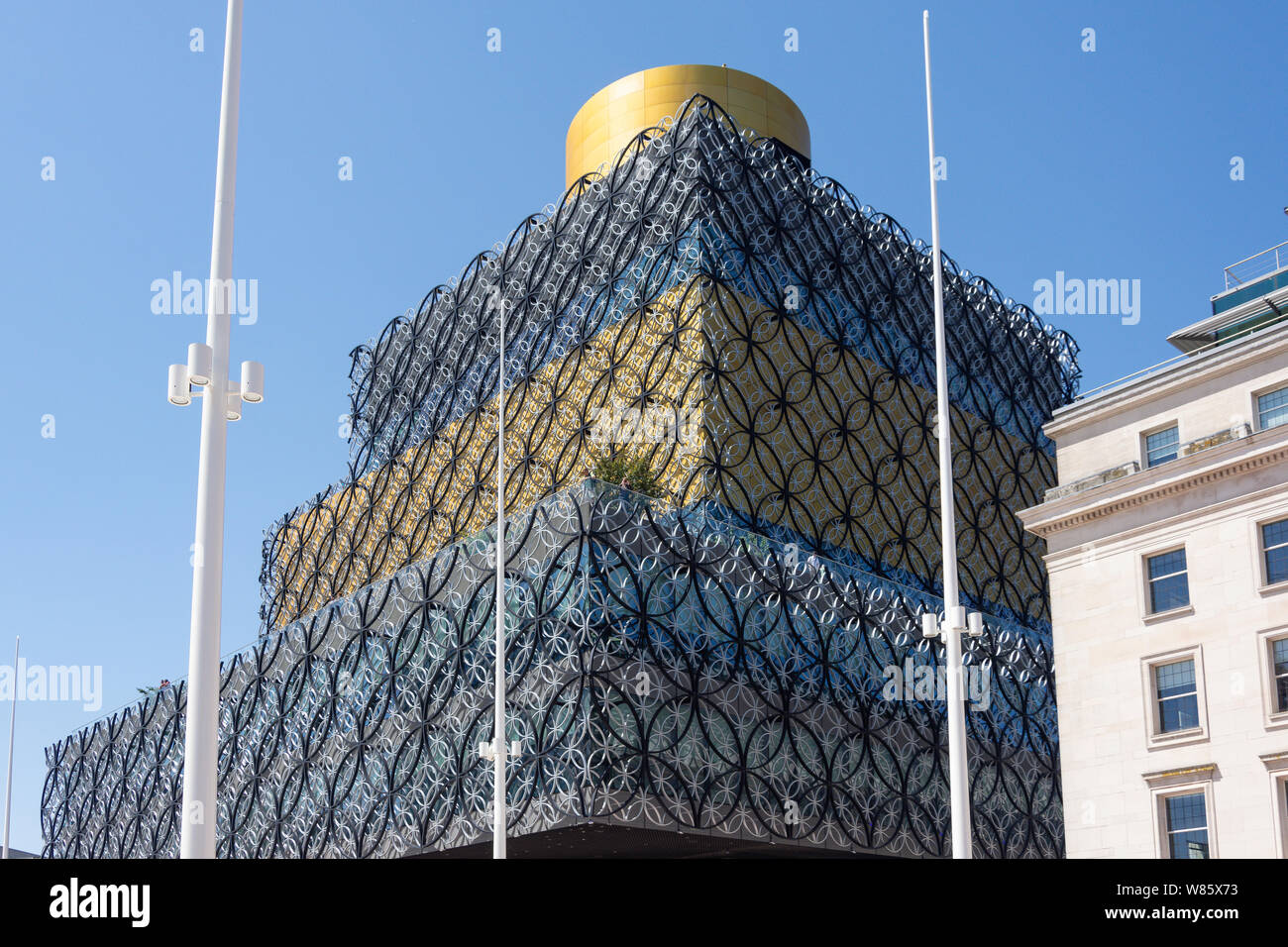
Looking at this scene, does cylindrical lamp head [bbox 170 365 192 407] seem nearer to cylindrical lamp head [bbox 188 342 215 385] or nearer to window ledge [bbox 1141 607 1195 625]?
cylindrical lamp head [bbox 188 342 215 385]

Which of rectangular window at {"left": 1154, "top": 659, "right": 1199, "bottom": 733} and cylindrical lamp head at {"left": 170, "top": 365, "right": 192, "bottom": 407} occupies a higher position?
cylindrical lamp head at {"left": 170, "top": 365, "right": 192, "bottom": 407}

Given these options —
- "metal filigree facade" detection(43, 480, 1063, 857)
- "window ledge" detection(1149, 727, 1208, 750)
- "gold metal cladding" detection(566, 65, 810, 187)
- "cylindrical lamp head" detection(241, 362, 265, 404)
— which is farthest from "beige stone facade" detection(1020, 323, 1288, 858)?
"gold metal cladding" detection(566, 65, 810, 187)

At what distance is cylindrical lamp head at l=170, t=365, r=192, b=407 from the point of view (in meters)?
15.6

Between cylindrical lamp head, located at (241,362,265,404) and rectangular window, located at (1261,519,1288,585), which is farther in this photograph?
rectangular window, located at (1261,519,1288,585)

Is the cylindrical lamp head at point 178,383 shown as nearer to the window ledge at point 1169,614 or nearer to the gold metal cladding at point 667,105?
the window ledge at point 1169,614

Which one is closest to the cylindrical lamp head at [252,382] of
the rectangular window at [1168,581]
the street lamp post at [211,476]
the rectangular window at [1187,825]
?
the street lamp post at [211,476]

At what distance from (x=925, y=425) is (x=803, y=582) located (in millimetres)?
16918

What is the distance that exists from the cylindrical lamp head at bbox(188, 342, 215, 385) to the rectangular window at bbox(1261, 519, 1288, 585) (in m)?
29.3

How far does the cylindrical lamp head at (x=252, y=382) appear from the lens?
15.8 m

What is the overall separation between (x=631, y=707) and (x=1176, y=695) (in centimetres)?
1551

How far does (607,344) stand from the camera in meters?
58.9

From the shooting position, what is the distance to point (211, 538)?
1513 centimetres

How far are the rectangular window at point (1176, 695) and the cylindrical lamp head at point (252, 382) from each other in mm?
28813
